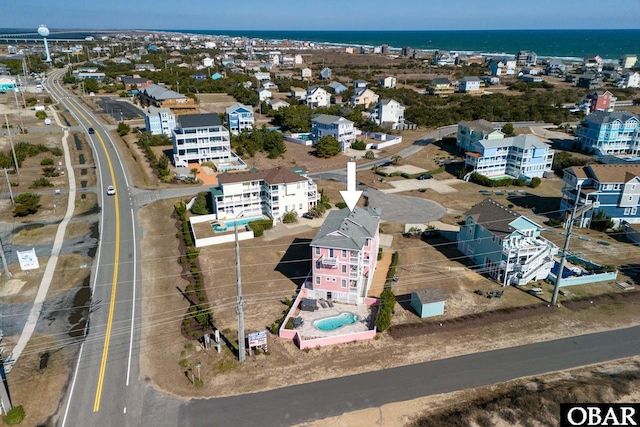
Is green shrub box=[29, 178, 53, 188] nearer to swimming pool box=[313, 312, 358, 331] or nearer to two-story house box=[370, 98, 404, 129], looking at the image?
swimming pool box=[313, 312, 358, 331]

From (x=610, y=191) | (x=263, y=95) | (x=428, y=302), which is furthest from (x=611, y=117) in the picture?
(x=263, y=95)

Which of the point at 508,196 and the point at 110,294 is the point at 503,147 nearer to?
the point at 508,196

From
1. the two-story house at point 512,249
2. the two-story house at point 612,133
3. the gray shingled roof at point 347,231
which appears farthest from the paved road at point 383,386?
the two-story house at point 612,133

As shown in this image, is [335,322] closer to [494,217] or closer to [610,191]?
[494,217]

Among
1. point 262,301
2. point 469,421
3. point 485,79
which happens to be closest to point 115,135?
point 262,301

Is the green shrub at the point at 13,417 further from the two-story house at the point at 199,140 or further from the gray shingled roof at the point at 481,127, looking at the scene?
the gray shingled roof at the point at 481,127

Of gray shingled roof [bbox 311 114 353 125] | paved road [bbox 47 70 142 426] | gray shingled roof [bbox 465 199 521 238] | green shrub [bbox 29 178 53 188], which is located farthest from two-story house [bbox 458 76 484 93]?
green shrub [bbox 29 178 53 188]
